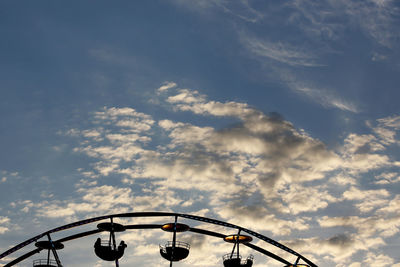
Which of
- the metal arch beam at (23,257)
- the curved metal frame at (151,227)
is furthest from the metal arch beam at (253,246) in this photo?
the metal arch beam at (23,257)

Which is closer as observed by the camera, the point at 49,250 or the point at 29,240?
the point at 29,240

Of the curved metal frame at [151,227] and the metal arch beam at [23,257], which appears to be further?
the metal arch beam at [23,257]

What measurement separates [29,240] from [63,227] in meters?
2.63

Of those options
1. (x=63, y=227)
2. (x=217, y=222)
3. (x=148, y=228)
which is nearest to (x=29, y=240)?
(x=63, y=227)

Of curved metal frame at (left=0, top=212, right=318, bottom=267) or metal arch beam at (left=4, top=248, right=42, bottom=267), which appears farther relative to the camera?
metal arch beam at (left=4, top=248, right=42, bottom=267)

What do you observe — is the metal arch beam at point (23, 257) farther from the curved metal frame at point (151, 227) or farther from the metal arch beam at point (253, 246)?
the metal arch beam at point (253, 246)

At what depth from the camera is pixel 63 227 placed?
1270 inches

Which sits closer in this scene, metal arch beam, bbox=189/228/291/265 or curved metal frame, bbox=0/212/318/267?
curved metal frame, bbox=0/212/318/267

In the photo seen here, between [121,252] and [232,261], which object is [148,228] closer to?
[121,252]

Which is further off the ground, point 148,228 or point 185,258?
point 148,228

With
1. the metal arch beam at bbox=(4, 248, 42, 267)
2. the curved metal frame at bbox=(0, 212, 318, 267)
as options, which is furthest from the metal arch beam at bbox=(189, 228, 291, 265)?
the metal arch beam at bbox=(4, 248, 42, 267)

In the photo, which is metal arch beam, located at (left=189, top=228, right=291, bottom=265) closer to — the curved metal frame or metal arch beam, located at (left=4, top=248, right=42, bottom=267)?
the curved metal frame

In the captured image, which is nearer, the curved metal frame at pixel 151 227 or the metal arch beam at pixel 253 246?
the curved metal frame at pixel 151 227

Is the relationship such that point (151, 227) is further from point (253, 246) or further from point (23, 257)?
point (23, 257)
